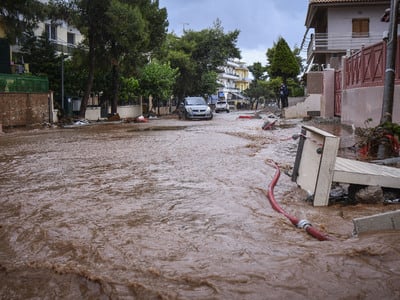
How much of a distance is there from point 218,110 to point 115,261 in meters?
51.4

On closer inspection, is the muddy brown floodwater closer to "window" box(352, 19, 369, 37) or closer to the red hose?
the red hose

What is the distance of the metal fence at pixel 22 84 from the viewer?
73.7ft

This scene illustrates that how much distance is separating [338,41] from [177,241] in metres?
31.0

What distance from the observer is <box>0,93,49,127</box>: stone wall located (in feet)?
72.9

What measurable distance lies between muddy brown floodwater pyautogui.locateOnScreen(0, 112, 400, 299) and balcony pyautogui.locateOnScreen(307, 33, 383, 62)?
25821mm

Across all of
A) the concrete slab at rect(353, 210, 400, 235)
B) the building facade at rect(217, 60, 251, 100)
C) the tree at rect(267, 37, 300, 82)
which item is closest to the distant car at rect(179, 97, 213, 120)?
the tree at rect(267, 37, 300, 82)

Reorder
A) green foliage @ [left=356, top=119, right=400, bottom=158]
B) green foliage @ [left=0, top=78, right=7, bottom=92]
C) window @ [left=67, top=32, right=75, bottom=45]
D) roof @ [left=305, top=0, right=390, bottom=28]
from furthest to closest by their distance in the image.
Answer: window @ [left=67, top=32, right=75, bottom=45]
roof @ [left=305, top=0, right=390, bottom=28]
green foliage @ [left=0, top=78, right=7, bottom=92]
green foliage @ [left=356, top=119, right=400, bottom=158]

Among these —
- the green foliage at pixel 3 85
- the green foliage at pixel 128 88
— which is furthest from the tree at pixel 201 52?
the green foliage at pixel 3 85

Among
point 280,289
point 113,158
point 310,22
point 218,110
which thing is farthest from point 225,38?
point 280,289

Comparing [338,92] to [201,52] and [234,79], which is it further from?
[234,79]

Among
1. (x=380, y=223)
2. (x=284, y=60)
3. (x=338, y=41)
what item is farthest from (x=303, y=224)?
(x=284, y=60)

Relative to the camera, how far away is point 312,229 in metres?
4.72

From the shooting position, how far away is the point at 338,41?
3275cm

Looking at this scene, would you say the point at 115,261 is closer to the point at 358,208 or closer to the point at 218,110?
the point at 358,208
